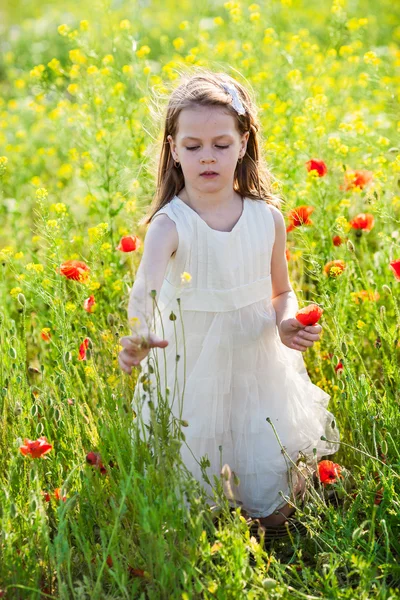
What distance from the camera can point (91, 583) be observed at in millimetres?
2037

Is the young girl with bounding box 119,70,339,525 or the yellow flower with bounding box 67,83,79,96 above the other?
the yellow flower with bounding box 67,83,79,96

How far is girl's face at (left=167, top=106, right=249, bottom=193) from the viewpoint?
2309mm

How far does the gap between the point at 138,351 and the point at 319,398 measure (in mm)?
931

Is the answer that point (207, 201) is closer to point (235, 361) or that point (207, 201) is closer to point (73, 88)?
point (235, 361)

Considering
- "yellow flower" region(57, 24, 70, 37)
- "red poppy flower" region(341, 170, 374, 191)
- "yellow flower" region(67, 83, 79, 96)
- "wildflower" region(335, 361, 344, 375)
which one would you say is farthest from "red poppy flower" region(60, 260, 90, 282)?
"yellow flower" region(57, 24, 70, 37)

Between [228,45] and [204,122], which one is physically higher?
Result: [228,45]

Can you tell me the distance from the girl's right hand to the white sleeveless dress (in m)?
0.42

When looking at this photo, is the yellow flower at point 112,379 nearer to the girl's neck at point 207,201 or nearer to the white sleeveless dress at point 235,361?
the white sleeveless dress at point 235,361

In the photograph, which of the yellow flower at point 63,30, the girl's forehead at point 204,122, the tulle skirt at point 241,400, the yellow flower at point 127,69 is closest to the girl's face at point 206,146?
the girl's forehead at point 204,122

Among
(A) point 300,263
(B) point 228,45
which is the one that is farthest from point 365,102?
(A) point 300,263

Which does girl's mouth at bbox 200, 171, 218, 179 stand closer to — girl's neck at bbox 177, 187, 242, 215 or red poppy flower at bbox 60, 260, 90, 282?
girl's neck at bbox 177, 187, 242, 215

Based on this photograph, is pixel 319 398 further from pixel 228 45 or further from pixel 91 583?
pixel 228 45

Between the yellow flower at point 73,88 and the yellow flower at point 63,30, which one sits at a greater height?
the yellow flower at point 63,30

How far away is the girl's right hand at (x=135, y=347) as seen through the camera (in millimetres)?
1824
